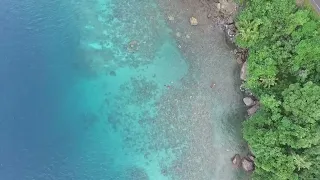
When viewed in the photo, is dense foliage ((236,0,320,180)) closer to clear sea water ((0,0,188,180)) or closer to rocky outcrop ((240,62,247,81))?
rocky outcrop ((240,62,247,81))

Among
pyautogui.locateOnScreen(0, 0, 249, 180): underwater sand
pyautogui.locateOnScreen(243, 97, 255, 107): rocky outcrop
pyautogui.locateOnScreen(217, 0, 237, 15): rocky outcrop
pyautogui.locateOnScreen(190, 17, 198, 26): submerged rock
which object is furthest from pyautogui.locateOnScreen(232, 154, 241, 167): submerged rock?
pyautogui.locateOnScreen(217, 0, 237, 15): rocky outcrop

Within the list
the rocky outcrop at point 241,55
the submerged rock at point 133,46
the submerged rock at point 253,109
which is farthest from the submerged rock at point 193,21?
the submerged rock at point 253,109

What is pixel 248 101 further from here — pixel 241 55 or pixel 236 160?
pixel 236 160

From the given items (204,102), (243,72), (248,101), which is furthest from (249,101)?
(204,102)

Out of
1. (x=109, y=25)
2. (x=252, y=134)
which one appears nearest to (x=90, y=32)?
(x=109, y=25)

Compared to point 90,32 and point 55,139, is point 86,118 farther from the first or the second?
point 90,32

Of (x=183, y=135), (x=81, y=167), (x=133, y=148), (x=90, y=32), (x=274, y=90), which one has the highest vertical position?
(x=274, y=90)

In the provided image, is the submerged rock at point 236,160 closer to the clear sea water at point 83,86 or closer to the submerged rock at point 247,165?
the submerged rock at point 247,165
